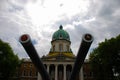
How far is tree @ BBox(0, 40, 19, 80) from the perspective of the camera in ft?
125

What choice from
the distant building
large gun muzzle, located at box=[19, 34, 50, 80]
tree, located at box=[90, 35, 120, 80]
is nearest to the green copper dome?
the distant building

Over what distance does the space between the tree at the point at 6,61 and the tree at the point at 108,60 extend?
17472mm

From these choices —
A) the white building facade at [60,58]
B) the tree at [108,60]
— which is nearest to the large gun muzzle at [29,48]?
the tree at [108,60]

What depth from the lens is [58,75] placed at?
197ft

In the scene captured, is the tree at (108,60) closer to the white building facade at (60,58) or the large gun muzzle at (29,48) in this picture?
the white building facade at (60,58)

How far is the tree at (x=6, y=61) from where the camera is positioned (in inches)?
1503

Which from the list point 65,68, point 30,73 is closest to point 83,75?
point 65,68

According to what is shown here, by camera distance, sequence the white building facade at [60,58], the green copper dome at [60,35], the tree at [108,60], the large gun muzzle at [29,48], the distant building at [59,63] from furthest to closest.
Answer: the green copper dome at [60,35], the distant building at [59,63], the white building facade at [60,58], the tree at [108,60], the large gun muzzle at [29,48]

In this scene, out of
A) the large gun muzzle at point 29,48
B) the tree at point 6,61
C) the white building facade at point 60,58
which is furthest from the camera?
the white building facade at point 60,58

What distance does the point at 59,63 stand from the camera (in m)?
57.9

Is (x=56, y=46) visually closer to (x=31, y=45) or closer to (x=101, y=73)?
(x=101, y=73)

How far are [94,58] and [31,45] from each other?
39900 millimetres

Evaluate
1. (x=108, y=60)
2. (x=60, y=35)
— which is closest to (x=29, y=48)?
(x=108, y=60)

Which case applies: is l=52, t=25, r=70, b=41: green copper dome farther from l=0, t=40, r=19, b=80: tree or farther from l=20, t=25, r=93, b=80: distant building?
l=0, t=40, r=19, b=80: tree
